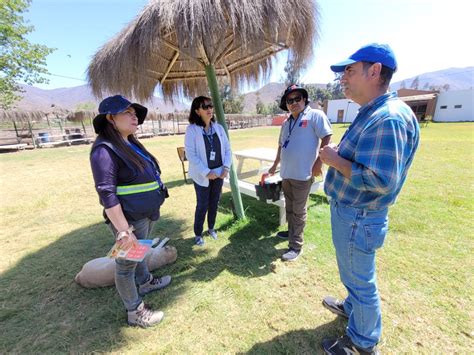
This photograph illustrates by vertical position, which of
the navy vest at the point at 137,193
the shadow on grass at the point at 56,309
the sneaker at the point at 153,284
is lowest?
the shadow on grass at the point at 56,309

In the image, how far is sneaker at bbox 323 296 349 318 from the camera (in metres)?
2.09

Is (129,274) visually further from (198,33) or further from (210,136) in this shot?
(198,33)

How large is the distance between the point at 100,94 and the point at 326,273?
3489mm

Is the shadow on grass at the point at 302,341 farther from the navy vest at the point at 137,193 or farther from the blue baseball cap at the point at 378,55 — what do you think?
the blue baseball cap at the point at 378,55

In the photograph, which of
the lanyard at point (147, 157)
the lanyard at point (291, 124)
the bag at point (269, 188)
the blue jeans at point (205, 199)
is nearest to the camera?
the lanyard at point (147, 157)

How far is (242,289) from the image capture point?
2.52 meters

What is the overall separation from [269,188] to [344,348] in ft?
6.35

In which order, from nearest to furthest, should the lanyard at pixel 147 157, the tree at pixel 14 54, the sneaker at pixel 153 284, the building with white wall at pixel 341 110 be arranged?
the lanyard at pixel 147 157, the sneaker at pixel 153 284, the tree at pixel 14 54, the building with white wall at pixel 341 110

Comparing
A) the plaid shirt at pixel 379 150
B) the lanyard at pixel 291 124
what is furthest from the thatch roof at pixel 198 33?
the plaid shirt at pixel 379 150

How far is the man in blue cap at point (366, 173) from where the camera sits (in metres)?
1.24

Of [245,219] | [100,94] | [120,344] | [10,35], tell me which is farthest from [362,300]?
[10,35]

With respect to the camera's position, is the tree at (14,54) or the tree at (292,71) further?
the tree at (14,54)

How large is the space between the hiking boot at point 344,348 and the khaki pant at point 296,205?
124cm

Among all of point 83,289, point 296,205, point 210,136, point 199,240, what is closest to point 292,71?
point 210,136
